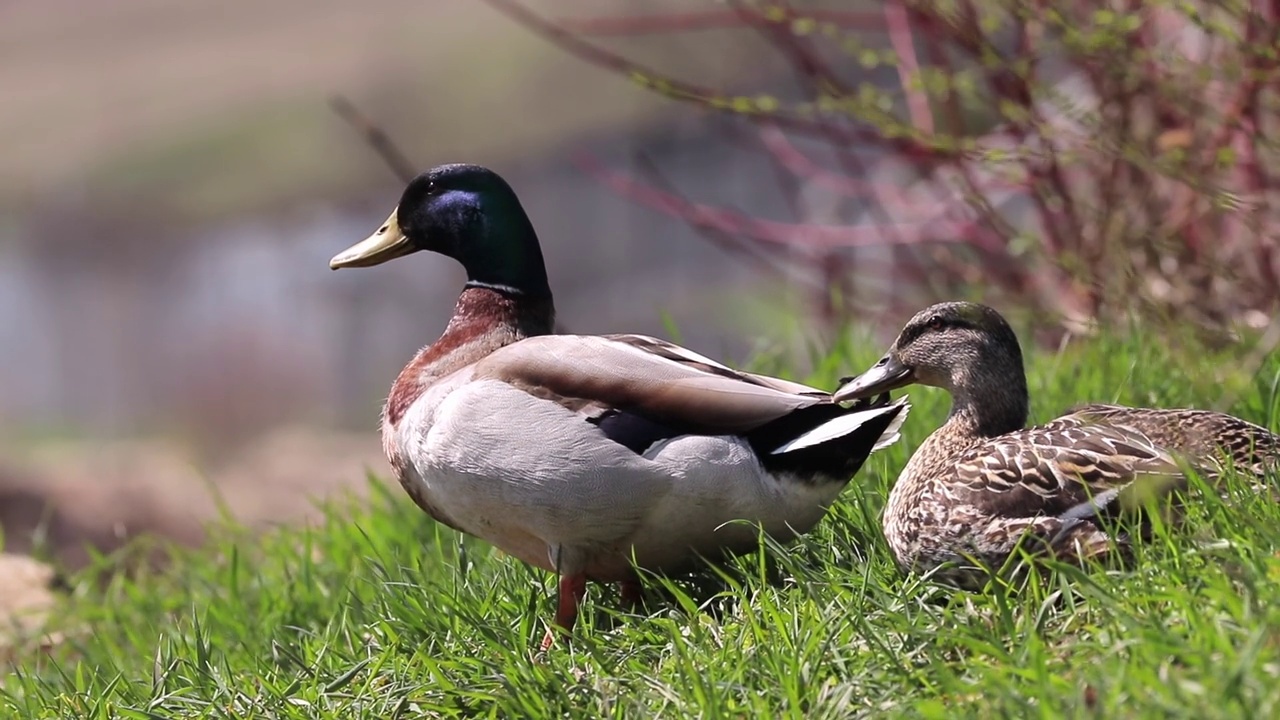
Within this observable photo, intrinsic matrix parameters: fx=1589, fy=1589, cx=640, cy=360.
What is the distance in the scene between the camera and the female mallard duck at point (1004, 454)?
9.97ft

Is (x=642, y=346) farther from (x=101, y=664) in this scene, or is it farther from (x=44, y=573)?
(x=44, y=573)

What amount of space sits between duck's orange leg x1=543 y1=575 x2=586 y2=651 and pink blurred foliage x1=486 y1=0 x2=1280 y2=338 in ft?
5.05

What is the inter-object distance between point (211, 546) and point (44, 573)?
22.4 inches

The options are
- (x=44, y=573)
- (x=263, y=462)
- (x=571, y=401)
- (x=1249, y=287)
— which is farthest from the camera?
(x=263, y=462)

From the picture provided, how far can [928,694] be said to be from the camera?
274 cm

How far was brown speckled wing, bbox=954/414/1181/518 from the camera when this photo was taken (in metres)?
3.04

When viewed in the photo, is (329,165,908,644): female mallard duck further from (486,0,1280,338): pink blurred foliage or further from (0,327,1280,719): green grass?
(486,0,1280,338): pink blurred foliage

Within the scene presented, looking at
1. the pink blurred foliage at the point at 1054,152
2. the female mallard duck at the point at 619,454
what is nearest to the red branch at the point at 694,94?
the pink blurred foliage at the point at 1054,152

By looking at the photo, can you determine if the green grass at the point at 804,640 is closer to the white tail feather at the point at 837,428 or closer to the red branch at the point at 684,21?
the white tail feather at the point at 837,428

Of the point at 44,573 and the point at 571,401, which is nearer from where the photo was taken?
the point at 571,401

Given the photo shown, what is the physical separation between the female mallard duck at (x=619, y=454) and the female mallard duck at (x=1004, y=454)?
0.43 ft

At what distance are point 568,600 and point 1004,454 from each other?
100cm

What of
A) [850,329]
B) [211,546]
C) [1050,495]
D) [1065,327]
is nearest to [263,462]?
[211,546]

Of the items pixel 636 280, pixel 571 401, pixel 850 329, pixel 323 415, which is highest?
pixel 571 401
